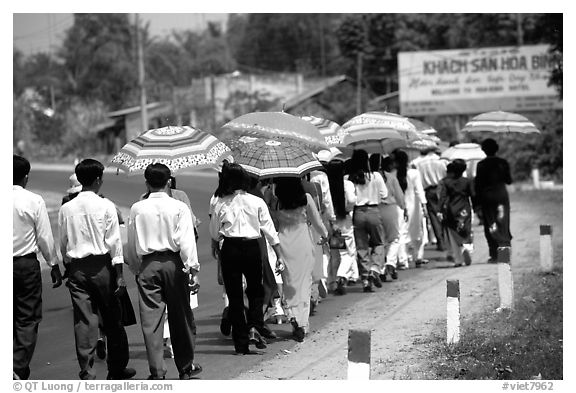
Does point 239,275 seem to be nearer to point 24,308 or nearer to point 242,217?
point 242,217

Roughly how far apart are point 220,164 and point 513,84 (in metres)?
37.7

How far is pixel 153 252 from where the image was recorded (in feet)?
26.1

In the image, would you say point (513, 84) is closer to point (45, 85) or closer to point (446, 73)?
point (446, 73)

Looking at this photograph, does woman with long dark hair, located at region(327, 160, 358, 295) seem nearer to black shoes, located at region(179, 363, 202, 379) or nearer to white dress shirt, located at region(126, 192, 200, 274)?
black shoes, located at region(179, 363, 202, 379)

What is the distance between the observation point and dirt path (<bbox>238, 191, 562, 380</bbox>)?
863 centimetres

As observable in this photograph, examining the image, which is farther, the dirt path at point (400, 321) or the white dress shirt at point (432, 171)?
the white dress shirt at point (432, 171)

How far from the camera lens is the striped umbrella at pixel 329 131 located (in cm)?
1220

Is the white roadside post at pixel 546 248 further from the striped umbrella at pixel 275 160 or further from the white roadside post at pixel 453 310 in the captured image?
the striped umbrella at pixel 275 160

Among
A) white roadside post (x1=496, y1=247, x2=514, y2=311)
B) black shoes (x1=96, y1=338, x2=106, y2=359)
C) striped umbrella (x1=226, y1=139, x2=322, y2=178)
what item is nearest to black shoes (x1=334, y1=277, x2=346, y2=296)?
white roadside post (x1=496, y1=247, x2=514, y2=311)

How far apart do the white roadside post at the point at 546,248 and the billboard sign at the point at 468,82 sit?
31124 millimetres

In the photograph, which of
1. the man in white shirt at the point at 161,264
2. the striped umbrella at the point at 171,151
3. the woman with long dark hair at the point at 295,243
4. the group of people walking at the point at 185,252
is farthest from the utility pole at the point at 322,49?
the man in white shirt at the point at 161,264

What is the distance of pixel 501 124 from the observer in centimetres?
1630

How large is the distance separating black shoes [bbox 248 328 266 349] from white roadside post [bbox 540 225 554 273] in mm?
6073
